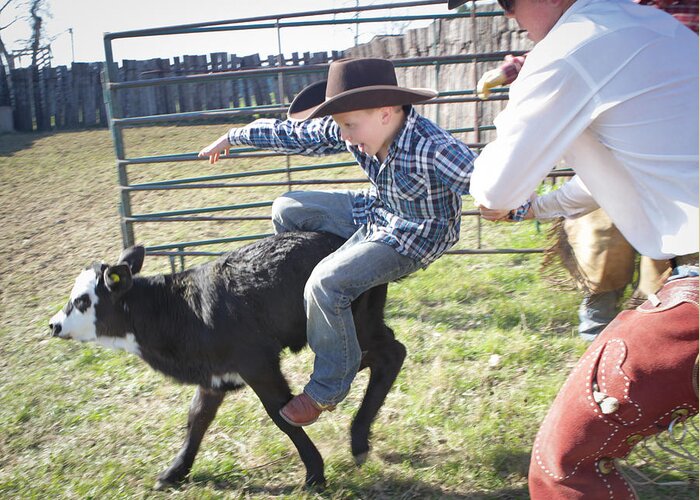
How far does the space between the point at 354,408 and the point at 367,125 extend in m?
1.75

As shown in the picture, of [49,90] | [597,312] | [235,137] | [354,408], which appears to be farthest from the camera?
[49,90]

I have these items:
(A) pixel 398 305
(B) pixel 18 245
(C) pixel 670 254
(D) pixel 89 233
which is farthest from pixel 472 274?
(B) pixel 18 245

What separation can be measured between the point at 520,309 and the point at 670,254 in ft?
10.0

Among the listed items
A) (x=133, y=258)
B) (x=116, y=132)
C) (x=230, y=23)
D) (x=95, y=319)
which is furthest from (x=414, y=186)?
(x=116, y=132)

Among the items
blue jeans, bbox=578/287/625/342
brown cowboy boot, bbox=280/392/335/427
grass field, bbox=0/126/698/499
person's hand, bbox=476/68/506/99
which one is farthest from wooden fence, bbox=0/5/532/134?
brown cowboy boot, bbox=280/392/335/427

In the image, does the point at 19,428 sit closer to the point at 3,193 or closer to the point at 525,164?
the point at 525,164

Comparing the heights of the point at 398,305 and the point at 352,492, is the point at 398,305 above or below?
above

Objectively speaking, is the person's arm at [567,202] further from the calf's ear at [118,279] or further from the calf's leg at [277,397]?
the calf's ear at [118,279]

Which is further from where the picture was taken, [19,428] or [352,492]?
[19,428]

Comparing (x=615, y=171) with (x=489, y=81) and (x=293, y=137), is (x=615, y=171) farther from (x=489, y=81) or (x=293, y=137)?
(x=293, y=137)

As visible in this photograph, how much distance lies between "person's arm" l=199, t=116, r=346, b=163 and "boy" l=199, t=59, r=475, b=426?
218 millimetres

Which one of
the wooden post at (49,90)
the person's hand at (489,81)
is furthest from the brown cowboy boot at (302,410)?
the wooden post at (49,90)

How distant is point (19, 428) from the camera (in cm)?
430

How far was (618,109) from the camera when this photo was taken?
6.50ft
